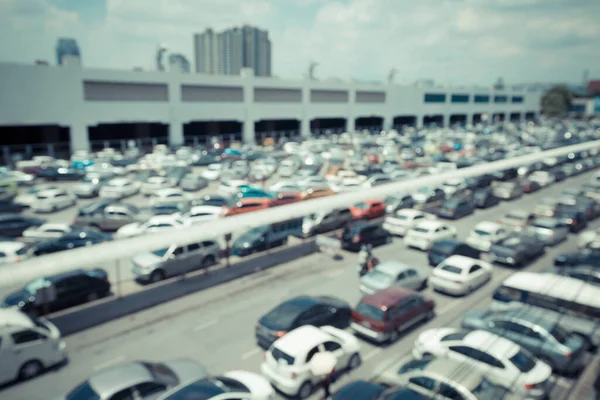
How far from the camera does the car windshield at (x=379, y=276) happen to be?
1270 cm

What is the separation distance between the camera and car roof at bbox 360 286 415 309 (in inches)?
416

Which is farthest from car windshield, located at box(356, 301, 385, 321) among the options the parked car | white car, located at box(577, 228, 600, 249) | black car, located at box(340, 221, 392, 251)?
white car, located at box(577, 228, 600, 249)

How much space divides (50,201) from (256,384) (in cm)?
1898

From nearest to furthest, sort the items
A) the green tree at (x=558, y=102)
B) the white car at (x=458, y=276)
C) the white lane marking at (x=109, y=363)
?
the white lane marking at (x=109, y=363), the white car at (x=458, y=276), the green tree at (x=558, y=102)

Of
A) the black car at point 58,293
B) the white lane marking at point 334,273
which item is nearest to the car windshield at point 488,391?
the white lane marking at point 334,273

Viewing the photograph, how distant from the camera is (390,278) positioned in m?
12.7

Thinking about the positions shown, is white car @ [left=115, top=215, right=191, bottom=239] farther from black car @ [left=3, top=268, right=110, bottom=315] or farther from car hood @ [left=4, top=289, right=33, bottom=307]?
car hood @ [left=4, top=289, right=33, bottom=307]

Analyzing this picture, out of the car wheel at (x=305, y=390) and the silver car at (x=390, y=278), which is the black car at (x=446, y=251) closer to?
the silver car at (x=390, y=278)

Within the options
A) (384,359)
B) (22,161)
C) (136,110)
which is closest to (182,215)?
(384,359)

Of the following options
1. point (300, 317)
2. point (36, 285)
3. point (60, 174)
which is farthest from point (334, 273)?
point (60, 174)

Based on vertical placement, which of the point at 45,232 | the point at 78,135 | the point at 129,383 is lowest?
the point at 129,383

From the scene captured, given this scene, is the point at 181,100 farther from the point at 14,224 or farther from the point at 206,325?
the point at 206,325

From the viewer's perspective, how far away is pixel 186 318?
11.7 meters

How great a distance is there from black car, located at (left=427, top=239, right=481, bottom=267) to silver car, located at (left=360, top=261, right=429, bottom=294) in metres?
2.30
